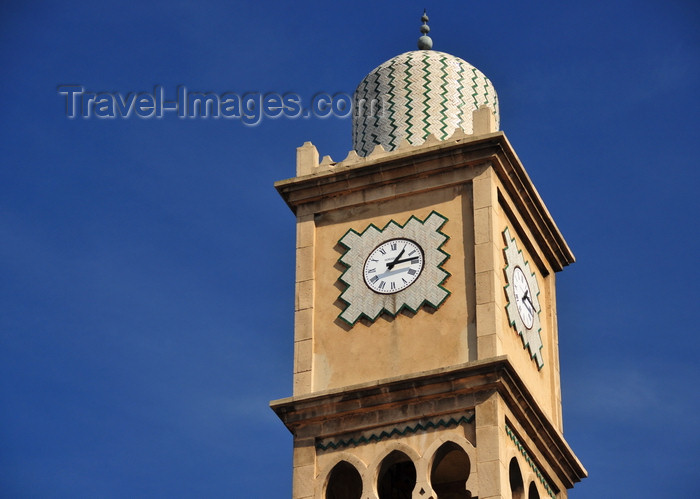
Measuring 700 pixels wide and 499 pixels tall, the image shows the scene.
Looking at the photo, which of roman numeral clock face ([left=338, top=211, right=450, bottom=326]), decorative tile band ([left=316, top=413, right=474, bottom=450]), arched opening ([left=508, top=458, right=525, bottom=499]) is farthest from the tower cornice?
arched opening ([left=508, top=458, right=525, bottom=499])

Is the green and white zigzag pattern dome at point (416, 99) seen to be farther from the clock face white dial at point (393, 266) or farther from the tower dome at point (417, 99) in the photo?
the clock face white dial at point (393, 266)

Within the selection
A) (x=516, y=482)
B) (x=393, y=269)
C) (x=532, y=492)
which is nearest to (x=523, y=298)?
(x=393, y=269)

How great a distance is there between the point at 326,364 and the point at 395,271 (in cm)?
214

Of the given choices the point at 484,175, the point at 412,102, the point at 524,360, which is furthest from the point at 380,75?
the point at 524,360

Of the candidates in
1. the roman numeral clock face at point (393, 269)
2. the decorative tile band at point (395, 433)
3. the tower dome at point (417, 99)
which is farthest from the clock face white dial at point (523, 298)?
the decorative tile band at point (395, 433)

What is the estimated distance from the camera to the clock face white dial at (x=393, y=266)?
136 ft

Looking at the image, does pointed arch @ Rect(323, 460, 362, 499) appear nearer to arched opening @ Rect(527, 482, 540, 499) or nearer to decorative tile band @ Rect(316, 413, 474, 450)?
decorative tile band @ Rect(316, 413, 474, 450)

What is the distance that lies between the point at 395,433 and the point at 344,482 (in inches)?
57.2

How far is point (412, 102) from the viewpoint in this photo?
144ft

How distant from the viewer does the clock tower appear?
3984 centimetres

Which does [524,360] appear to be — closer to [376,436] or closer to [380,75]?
[376,436]

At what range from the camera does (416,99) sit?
44094 millimetres

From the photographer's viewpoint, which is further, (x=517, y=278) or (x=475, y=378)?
(x=517, y=278)

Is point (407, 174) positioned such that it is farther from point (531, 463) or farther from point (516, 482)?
point (516, 482)
